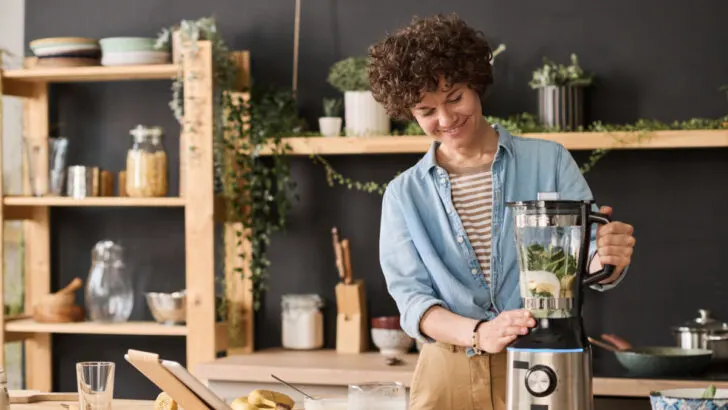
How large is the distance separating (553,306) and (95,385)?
825mm

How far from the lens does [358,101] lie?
12.7 ft

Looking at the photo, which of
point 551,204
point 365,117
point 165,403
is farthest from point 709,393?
point 365,117

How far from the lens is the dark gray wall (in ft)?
12.5

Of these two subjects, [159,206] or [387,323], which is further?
[159,206]

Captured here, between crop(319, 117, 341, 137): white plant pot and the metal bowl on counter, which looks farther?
crop(319, 117, 341, 137): white plant pot

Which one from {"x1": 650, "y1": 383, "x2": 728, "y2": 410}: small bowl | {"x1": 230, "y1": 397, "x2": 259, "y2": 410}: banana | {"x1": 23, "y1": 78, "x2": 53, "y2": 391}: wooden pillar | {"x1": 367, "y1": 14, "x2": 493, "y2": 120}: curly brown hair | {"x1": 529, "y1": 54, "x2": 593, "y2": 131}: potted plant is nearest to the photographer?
{"x1": 650, "y1": 383, "x2": 728, "y2": 410}: small bowl

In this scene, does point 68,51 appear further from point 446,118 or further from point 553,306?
point 553,306

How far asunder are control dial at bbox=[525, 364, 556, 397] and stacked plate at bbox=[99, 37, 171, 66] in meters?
2.56

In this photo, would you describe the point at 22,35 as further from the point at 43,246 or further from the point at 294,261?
the point at 294,261

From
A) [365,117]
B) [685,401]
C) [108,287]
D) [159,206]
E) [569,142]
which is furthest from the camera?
[159,206]

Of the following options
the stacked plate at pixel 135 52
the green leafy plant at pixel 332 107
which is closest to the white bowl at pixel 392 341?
the green leafy plant at pixel 332 107

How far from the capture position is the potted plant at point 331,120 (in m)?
3.91

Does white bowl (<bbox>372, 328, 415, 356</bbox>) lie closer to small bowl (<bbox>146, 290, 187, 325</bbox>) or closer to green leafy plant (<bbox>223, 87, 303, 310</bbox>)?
green leafy plant (<bbox>223, 87, 303, 310</bbox>)

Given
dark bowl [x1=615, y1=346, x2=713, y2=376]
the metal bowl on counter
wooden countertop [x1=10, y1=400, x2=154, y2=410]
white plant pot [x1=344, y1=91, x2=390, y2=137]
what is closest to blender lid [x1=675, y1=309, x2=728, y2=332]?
the metal bowl on counter
